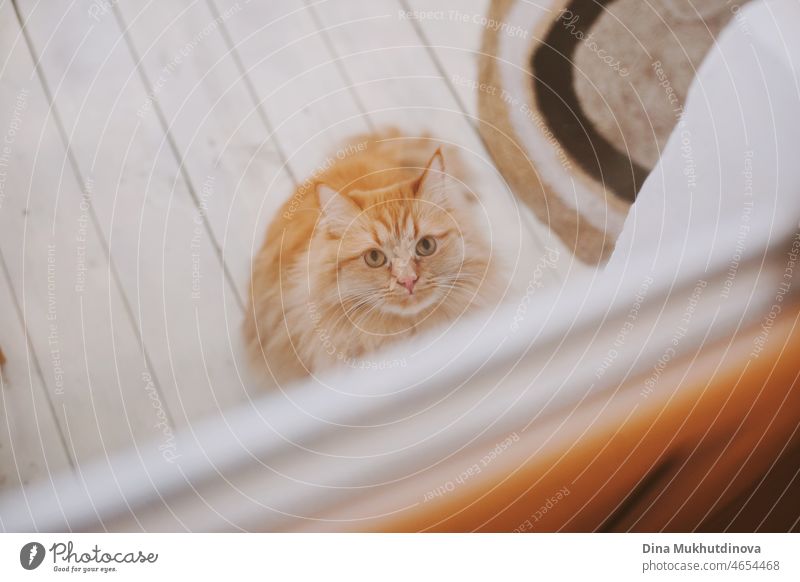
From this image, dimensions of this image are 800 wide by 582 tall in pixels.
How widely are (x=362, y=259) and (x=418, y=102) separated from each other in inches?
5.4

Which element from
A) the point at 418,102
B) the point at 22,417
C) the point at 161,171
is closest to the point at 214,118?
the point at 161,171

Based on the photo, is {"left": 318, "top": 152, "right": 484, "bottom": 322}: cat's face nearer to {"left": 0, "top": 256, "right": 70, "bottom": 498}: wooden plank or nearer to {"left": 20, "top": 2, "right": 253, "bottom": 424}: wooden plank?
Result: {"left": 20, "top": 2, "right": 253, "bottom": 424}: wooden plank

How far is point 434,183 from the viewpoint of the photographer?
0.59m

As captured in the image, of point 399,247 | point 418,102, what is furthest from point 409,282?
point 418,102

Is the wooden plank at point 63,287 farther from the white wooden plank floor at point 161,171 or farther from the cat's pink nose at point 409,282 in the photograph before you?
the cat's pink nose at point 409,282

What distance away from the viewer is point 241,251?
596mm

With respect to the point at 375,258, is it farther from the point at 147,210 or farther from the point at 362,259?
the point at 147,210

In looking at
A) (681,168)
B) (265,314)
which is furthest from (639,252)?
(265,314)

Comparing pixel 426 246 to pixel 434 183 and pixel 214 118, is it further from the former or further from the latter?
pixel 214 118

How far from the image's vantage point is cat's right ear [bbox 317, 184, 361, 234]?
587 millimetres

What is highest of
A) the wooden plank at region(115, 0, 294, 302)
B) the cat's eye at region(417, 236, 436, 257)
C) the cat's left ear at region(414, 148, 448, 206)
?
the wooden plank at region(115, 0, 294, 302)

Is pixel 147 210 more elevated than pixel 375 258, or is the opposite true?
pixel 147 210

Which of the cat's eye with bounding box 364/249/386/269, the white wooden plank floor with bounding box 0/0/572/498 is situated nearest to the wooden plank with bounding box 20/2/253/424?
the white wooden plank floor with bounding box 0/0/572/498

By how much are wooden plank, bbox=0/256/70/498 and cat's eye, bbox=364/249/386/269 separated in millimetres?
281
